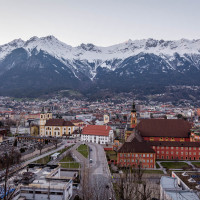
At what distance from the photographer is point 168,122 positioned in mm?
54250

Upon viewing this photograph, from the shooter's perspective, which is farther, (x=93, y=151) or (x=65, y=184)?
(x=93, y=151)

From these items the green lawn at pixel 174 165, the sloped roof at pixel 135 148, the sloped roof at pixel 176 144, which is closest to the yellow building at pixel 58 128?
the sloped roof at pixel 176 144

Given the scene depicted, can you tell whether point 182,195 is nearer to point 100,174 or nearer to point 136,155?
point 100,174

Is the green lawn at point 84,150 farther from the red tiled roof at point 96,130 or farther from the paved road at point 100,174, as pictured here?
the red tiled roof at point 96,130

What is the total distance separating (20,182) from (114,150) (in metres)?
29.3

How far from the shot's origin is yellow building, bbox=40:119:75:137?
7594 cm

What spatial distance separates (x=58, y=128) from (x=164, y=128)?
34441mm

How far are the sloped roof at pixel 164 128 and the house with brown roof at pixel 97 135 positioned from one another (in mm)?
11232

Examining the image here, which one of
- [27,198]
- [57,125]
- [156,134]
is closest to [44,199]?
[27,198]

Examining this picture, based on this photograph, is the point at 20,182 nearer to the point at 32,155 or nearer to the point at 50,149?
the point at 32,155

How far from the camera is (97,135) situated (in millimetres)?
63188

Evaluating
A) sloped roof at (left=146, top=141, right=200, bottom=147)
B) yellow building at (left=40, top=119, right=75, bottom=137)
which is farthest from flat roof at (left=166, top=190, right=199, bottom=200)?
yellow building at (left=40, top=119, right=75, bottom=137)

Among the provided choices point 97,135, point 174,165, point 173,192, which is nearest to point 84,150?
point 97,135

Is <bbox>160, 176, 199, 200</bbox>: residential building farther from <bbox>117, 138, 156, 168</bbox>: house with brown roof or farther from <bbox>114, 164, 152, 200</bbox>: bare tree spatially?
<bbox>117, 138, 156, 168</bbox>: house with brown roof
